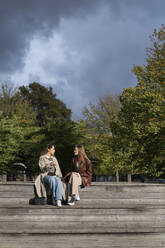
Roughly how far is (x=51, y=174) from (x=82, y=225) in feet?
6.93

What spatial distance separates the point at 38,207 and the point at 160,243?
2.90m

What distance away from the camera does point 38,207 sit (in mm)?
7445

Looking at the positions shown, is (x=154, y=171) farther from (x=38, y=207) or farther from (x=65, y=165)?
(x=38, y=207)

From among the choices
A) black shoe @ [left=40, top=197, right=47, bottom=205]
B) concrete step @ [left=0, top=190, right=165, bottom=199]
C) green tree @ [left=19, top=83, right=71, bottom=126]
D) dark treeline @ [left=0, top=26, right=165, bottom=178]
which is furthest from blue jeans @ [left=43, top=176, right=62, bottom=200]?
green tree @ [left=19, top=83, right=71, bottom=126]

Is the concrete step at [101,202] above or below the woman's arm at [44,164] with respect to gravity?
below

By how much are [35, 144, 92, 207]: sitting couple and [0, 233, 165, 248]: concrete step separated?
5.27ft

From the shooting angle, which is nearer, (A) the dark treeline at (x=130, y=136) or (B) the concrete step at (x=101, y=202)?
(B) the concrete step at (x=101, y=202)

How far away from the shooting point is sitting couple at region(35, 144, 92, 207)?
800 cm

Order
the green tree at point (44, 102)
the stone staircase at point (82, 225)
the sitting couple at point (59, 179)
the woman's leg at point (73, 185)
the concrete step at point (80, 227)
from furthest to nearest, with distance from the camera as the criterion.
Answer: the green tree at point (44, 102)
the woman's leg at point (73, 185)
the sitting couple at point (59, 179)
the concrete step at point (80, 227)
the stone staircase at point (82, 225)

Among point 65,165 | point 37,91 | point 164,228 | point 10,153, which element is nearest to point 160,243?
point 164,228

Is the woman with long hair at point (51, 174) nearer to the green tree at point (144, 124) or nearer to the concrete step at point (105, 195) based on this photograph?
the concrete step at point (105, 195)

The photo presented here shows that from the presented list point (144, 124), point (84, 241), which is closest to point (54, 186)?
point (84, 241)

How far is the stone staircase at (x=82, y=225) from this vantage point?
6.04 metres

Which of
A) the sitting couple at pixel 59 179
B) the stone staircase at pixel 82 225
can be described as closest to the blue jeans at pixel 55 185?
the sitting couple at pixel 59 179
